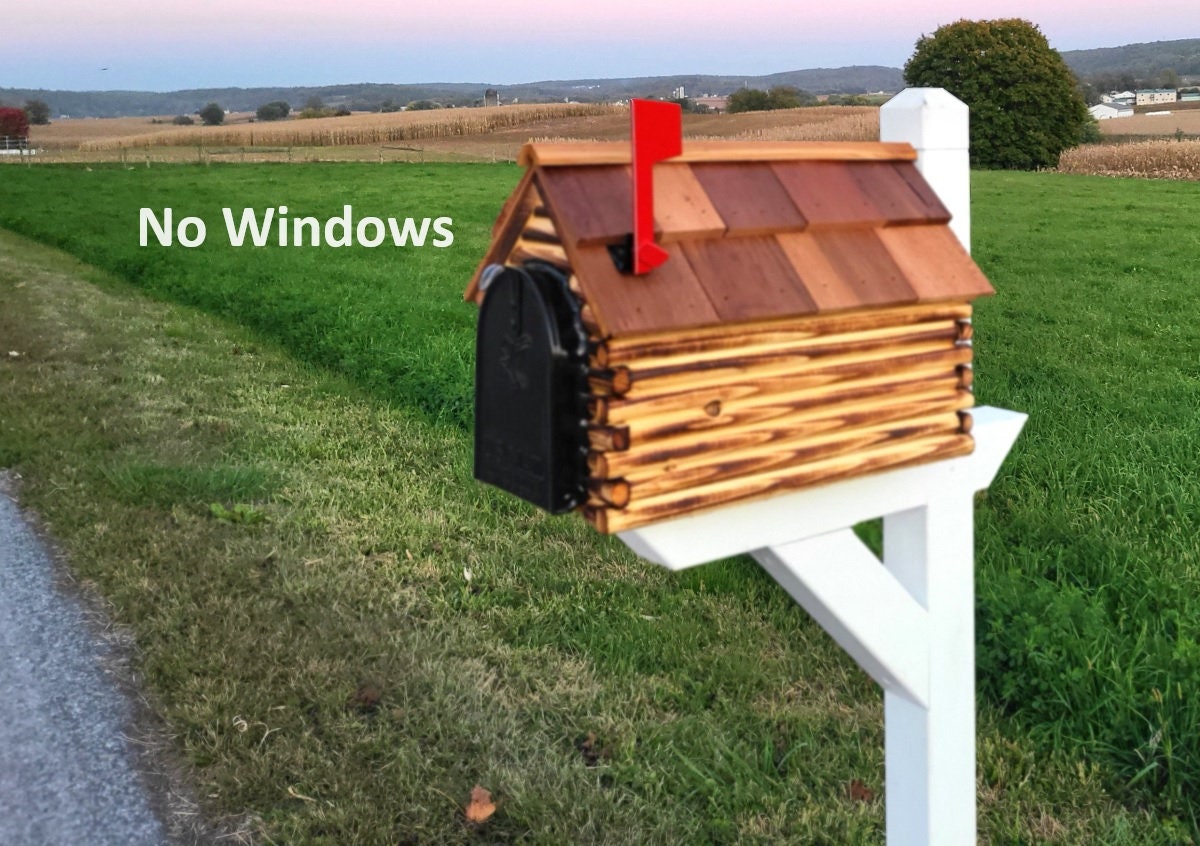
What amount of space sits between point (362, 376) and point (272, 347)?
65.3 inches

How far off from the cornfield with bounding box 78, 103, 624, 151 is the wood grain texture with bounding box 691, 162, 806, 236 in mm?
41173

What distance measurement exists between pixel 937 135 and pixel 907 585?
662 mm

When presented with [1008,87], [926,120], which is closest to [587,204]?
[926,120]

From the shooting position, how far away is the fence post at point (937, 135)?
5.30ft

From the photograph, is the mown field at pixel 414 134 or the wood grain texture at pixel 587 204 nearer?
A: the wood grain texture at pixel 587 204

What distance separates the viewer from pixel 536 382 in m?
1.27

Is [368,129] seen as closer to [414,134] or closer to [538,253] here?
[414,134]

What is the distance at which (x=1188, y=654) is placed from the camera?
2.95 m

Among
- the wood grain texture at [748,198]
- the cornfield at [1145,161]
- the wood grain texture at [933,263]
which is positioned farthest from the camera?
the cornfield at [1145,161]

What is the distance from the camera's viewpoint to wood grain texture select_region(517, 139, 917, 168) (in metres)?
1.19

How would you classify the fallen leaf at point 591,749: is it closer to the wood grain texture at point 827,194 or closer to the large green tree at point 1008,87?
the wood grain texture at point 827,194

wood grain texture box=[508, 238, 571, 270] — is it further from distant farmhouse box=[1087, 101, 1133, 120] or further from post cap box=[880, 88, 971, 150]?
distant farmhouse box=[1087, 101, 1133, 120]

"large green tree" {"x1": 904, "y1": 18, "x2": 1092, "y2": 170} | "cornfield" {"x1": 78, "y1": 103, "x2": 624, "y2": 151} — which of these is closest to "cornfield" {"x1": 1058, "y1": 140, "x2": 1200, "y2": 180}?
"large green tree" {"x1": 904, "y1": 18, "x2": 1092, "y2": 170}

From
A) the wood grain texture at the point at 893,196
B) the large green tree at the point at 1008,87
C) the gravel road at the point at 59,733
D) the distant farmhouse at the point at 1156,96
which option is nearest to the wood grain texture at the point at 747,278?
the wood grain texture at the point at 893,196
